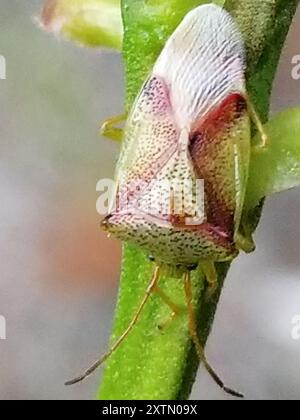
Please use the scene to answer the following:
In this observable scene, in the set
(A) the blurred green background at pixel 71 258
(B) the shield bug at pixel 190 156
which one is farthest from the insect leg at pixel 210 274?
(A) the blurred green background at pixel 71 258

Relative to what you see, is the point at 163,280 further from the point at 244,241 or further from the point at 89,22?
the point at 89,22

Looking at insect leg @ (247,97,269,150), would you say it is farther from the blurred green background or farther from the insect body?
the blurred green background

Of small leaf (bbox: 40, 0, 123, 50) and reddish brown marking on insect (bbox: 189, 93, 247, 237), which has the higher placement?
small leaf (bbox: 40, 0, 123, 50)

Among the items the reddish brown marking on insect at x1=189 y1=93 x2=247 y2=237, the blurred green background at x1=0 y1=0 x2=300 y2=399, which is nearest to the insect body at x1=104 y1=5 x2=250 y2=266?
the reddish brown marking on insect at x1=189 y1=93 x2=247 y2=237

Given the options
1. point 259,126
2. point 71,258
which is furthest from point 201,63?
point 71,258

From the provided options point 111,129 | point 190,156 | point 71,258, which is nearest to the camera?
point 190,156
